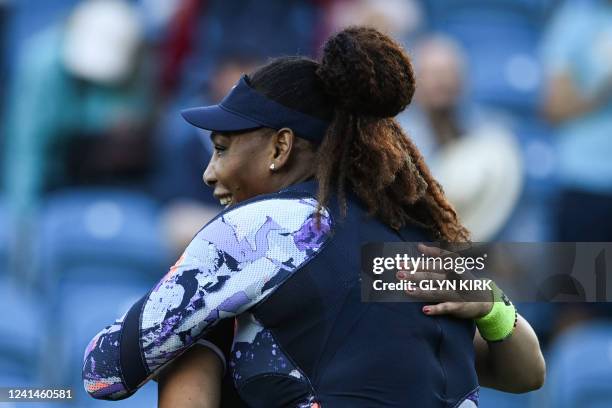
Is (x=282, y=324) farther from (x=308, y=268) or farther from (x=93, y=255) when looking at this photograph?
(x=93, y=255)

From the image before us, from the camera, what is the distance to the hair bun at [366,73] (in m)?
2.24

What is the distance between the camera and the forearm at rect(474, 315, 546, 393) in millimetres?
2445

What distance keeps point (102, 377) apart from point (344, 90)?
29.0 inches

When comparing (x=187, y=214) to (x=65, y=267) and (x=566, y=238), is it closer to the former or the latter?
(x=65, y=267)

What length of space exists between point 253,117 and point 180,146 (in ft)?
9.65

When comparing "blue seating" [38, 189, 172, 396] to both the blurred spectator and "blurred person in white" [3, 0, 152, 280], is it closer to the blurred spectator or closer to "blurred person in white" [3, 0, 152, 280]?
"blurred person in white" [3, 0, 152, 280]

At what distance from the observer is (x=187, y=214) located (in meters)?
5.16

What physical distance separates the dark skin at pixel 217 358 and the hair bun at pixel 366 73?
0.43 ft

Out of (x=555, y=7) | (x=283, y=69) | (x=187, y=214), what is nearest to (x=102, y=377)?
(x=283, y=69)

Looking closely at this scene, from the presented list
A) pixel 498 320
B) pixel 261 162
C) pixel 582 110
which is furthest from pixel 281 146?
pixel 582 110

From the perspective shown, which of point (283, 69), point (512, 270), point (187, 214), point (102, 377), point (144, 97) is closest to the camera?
point (102, 377)

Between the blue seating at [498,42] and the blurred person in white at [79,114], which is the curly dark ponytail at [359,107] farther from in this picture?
the blue seating at [498,42]

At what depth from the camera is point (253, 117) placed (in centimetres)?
228

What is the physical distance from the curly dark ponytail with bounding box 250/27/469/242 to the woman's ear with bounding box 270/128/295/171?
0.06 m
